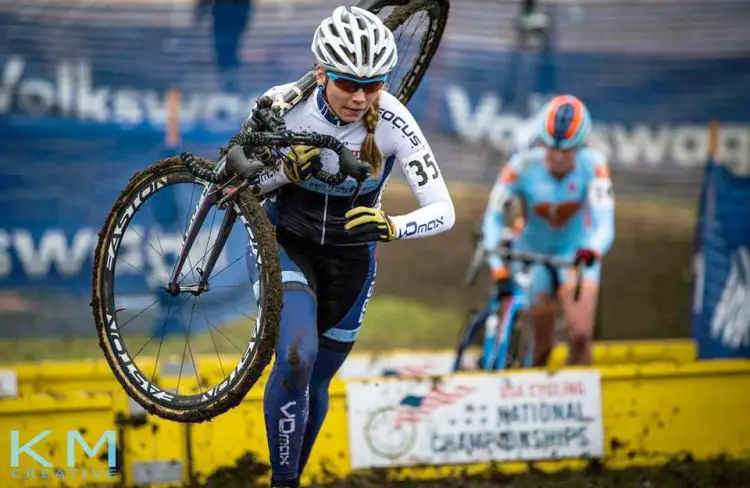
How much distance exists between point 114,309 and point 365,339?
746cm

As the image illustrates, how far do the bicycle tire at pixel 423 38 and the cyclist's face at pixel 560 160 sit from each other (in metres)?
3.06

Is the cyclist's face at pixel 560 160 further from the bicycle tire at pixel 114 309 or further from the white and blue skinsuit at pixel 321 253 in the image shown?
the bicycle tire at pixel 114 309

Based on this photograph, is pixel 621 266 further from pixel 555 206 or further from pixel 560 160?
pixel 560 160

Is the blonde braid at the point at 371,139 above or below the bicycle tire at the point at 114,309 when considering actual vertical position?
above

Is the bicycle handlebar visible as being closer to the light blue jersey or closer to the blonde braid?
Answer: the blonde braid

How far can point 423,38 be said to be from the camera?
8.65m

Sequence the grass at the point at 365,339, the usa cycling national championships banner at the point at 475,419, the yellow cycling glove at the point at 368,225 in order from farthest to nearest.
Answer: the grass at the point at 365,339
the usa cycling national championships banner at the point at 475,419
the yellow cycling glove at the point at 368,225

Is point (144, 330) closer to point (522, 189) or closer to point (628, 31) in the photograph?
point (522, 189)

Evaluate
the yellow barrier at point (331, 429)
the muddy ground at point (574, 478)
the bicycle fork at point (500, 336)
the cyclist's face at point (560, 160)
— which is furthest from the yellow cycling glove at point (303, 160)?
the cyclist's face at point (560, 160)

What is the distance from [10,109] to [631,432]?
280 inches

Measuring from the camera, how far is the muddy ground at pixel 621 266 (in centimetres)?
1535

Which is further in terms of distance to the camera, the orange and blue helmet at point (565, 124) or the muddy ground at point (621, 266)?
the muddy ground at point (621, 266)

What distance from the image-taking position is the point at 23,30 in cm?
1384

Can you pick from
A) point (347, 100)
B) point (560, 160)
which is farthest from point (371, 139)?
point (560, 160)
